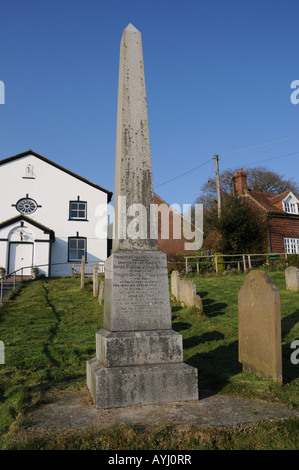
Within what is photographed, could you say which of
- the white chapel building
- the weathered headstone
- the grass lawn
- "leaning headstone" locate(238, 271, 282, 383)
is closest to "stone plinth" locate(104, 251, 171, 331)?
the grass lawn

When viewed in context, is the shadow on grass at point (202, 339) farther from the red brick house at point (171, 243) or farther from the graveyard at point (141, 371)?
the red brick house at point (171, 243)

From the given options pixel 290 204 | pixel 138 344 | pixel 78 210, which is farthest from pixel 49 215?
pixel 138 344

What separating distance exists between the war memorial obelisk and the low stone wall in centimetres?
589

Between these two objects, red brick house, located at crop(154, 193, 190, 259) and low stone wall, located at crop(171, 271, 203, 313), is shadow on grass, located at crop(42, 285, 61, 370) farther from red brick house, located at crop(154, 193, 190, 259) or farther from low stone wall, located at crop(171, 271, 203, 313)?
red brick house, located at crop(154, 193, 190, 259)

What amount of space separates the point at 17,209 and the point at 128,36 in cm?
2214

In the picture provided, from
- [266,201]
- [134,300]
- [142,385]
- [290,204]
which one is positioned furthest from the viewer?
[290,204]

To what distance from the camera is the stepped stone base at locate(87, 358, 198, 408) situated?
4.02 meters

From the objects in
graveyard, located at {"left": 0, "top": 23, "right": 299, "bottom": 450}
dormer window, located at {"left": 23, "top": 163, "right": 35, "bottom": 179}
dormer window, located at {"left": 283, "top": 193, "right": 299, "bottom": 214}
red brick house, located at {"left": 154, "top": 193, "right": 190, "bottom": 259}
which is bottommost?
graveyard, located at {"left": 0, "top": 23, "right": 299, "bottom": 450}

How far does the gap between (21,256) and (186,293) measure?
16214 millimetres

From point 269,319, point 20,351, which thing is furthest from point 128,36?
point 20,351

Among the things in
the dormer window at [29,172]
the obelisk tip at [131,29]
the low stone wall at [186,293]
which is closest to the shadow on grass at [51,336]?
the low stone wall at [186,293]

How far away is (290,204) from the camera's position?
3173 centimetres

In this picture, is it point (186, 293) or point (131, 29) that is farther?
point (186, 293)

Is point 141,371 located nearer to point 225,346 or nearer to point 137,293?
point 137,293
